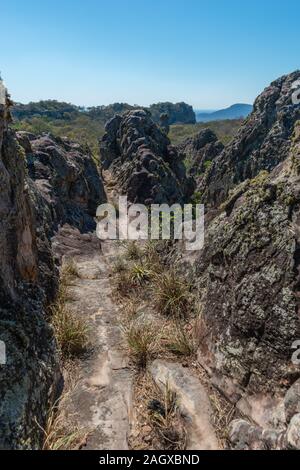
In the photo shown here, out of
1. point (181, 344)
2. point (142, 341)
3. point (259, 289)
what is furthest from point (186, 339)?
point (259, 289)

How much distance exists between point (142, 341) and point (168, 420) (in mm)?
1598

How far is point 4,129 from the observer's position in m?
6.11

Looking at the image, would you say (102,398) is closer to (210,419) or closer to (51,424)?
(51,424)

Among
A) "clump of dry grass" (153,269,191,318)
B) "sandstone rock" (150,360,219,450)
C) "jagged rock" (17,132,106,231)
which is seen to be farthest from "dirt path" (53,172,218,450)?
"jagged rock" (17,132,106,231)

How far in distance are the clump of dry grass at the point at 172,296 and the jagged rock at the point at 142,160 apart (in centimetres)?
1722

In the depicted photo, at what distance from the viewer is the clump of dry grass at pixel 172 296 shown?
7172 mm

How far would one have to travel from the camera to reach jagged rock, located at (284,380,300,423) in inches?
152

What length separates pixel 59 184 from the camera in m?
16.0

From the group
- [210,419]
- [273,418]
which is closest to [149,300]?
[210,419]

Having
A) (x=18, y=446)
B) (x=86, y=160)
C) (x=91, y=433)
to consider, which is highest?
(x=86, y=160)

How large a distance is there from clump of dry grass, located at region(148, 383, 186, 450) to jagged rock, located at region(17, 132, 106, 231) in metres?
9.49

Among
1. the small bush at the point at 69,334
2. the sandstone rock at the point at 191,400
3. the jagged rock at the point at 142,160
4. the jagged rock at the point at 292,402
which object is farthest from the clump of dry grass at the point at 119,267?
the jagged rock at the point at 142,160

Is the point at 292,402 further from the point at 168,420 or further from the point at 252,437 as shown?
the point at 168,420

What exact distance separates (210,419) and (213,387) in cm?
60
